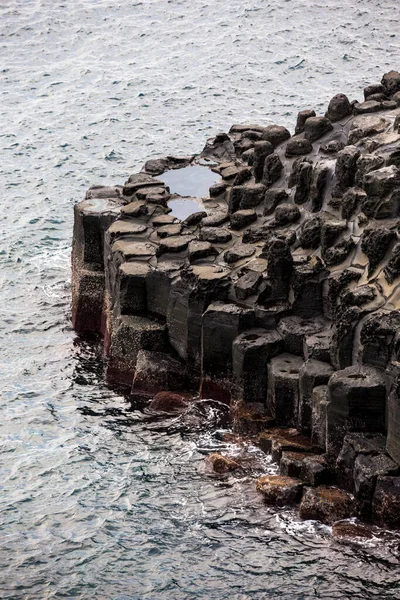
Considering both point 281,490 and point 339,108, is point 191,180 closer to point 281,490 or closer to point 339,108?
point 339,108

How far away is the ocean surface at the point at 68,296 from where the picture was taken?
1944 centimetres

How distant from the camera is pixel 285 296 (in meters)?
23.9

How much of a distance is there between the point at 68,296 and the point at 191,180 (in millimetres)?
3948

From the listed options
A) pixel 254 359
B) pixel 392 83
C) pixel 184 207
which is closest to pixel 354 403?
pixel 254 359

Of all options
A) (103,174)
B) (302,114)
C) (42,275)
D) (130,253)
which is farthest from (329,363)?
(103,174)

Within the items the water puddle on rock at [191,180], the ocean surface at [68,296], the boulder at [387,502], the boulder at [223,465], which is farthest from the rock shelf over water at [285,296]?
the ocean surface at [68,296]

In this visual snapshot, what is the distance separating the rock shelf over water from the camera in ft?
67.4

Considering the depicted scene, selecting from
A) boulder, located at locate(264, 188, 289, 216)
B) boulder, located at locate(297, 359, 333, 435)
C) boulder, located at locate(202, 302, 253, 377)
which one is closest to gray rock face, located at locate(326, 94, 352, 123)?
boulder, located at locate(264, 188, 289, 216)

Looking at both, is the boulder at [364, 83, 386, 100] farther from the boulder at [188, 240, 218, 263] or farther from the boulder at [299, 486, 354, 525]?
the boulder at [299, 486, 354, 525]

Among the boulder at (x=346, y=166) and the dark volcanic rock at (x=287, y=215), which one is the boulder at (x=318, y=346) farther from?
the boulder at (x=346, y=166)

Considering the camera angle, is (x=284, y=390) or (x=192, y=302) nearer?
(x=284, y=390)

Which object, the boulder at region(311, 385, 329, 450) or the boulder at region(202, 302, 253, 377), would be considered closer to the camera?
the boulder at region(311, 385, 329, 450)

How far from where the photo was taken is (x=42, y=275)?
3256 cm

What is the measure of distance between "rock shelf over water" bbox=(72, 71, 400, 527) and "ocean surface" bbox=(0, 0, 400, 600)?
0.82m
